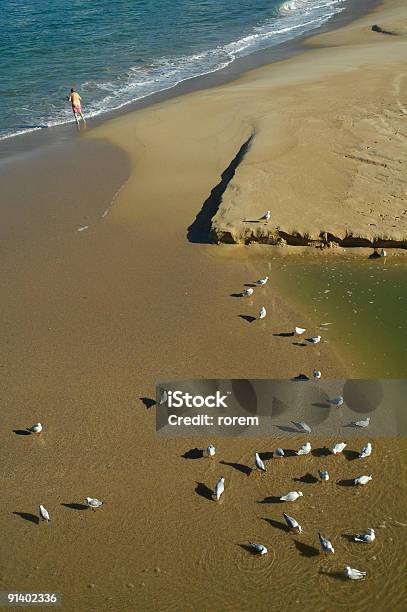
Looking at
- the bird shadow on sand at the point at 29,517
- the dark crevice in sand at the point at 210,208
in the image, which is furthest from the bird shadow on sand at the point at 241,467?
the dark crevice in sand at the point at 210,208

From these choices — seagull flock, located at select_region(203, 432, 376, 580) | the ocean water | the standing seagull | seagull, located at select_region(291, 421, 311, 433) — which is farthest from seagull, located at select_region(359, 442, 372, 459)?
the ocean water

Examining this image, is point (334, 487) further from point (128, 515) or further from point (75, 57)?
point (75, 57)

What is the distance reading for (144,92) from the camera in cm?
2252

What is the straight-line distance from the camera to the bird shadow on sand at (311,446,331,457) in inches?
277

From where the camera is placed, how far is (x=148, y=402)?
792 centimetres

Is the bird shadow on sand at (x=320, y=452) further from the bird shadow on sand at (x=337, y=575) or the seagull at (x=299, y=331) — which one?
the seagull at (x=299, y=331)

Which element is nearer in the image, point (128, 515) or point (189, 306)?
point (128, 515)

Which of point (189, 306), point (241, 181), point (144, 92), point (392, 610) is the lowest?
point (392, 610)

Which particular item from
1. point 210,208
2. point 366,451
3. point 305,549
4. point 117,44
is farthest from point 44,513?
point 117,44

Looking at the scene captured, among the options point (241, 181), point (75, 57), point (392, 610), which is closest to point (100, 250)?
point (241, 181)

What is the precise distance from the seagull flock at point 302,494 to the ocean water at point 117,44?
51.6ft

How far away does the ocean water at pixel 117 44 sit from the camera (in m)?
22.4

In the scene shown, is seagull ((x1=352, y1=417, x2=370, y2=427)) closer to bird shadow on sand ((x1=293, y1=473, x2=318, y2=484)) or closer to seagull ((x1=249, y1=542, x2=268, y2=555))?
bird shadow on sand ((x1=293, y1=473, x2=318, y2=484))

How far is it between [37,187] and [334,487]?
11007mm
